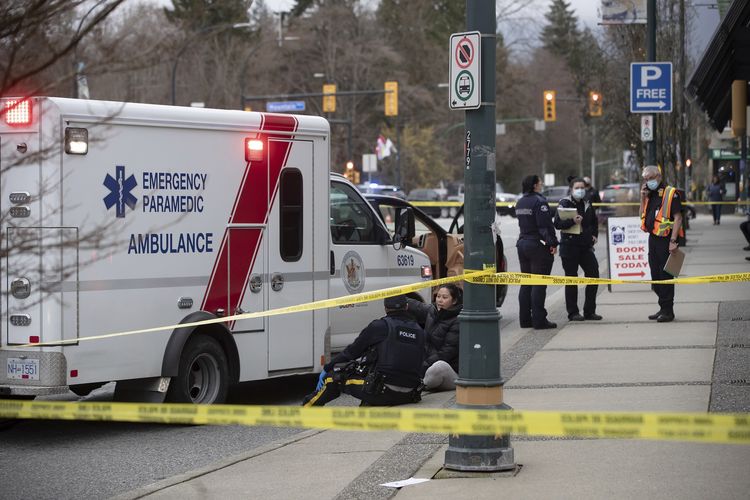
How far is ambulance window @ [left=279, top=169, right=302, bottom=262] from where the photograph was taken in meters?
10.6

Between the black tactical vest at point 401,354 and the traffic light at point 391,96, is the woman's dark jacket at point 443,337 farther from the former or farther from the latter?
the traffic light at point 391,96

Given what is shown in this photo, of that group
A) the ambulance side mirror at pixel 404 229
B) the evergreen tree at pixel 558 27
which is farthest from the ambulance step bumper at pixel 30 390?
the evergreen tree at pixel 558 27

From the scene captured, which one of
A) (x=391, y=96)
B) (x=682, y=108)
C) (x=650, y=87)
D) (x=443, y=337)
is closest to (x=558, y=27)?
(x=391, y=96)

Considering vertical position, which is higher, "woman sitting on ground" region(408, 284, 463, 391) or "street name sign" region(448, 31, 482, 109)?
"street name sign" region(448, 31, 482, 109)

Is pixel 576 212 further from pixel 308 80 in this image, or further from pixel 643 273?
pixel 308 80

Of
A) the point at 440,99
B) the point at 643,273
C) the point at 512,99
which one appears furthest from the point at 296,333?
the point at 512,99

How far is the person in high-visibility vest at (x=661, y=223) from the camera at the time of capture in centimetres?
1423

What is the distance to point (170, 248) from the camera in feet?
31.5

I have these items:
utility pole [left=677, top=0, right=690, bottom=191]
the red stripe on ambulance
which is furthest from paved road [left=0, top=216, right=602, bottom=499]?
utility pole [left=677, top=0, right=690, bottom=191]

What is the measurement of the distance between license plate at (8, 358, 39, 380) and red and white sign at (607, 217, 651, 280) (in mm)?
10561

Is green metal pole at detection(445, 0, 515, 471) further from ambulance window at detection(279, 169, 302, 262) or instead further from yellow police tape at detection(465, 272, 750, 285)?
ambulance window at detection(279, 169, 302, 262)

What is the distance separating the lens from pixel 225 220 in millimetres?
10047

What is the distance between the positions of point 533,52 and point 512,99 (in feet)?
74.8

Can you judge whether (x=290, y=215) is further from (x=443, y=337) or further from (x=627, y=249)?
(x=627, y=249)
